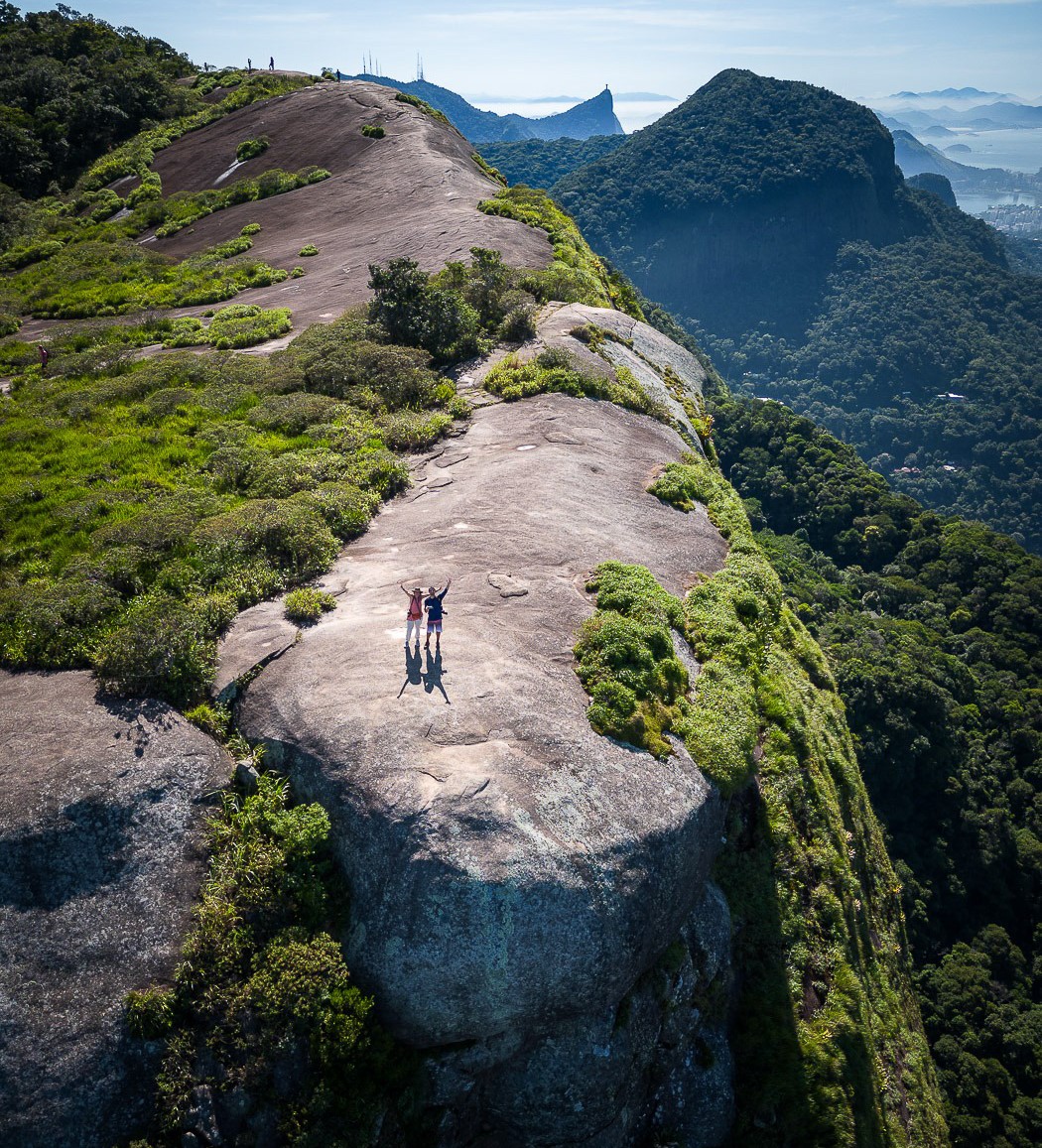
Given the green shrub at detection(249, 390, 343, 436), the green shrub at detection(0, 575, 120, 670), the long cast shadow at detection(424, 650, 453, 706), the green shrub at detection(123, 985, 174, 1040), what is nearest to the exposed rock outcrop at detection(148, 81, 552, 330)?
the green shrub at detection(249, 390, 343, 436)

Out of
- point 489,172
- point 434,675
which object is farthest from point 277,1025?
point 489,172

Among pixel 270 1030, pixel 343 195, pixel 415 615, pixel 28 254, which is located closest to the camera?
pixel 270 1030

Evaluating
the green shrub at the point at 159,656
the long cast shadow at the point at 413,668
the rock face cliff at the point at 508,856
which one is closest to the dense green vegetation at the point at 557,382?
the rock face cliff at the point at 508,856

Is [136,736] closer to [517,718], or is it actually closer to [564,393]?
[517,718]

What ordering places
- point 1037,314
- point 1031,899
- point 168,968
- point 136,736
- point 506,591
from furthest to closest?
point 1037,314
point 1031,899
point 506,591
point 136,736
point 168,968

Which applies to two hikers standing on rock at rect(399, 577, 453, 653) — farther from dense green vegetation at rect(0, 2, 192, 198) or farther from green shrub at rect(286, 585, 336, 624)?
dense green vegetation at rect(0, 2, 192, 198)

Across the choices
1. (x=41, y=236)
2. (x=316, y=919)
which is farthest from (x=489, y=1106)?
(x=41, y=236)

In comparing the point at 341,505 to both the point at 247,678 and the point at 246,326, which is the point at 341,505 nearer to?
the point at 247,678
